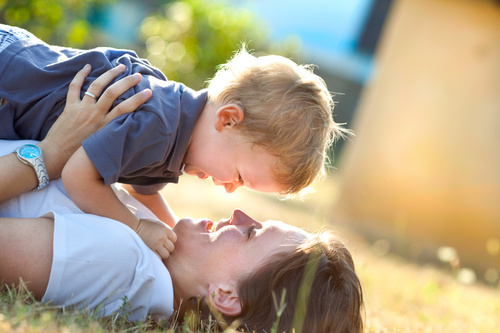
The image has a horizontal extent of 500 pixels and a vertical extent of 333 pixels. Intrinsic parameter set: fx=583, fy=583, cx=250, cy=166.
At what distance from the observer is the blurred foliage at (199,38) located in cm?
1292

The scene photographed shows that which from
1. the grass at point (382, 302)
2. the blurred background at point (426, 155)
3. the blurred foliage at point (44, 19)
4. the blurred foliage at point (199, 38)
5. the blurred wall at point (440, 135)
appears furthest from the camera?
the blurred foliage at point (199, 38)

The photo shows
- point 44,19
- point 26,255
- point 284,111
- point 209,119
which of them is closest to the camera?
point 26,255

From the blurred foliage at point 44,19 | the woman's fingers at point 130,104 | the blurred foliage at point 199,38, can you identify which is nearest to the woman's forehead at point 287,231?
the woman's fingers at point 130,104

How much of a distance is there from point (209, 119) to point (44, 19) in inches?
132

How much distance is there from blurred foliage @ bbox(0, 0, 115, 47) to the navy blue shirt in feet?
7.63

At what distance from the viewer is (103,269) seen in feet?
8.22

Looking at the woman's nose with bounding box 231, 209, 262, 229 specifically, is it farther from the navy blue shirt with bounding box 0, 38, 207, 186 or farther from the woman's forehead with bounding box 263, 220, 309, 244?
the navy blue shirt with bounding box 0, 38, 207, 186

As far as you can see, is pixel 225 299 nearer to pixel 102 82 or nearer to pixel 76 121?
pixel 76 121

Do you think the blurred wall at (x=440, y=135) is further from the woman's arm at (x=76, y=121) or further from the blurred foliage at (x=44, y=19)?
the woman's arm at (x=76, y=121)

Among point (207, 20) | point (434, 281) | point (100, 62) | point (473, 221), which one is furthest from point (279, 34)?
point (100, 62)

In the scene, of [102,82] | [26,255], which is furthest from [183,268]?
[102,82]

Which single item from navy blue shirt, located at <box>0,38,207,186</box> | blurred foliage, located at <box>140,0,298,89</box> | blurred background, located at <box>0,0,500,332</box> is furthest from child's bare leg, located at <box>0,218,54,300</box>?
blurred foliage, located at <box>140,0,298,89</box>

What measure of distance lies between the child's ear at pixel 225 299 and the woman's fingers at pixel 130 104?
92 cm

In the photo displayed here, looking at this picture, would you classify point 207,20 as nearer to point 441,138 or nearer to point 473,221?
point 441,138
